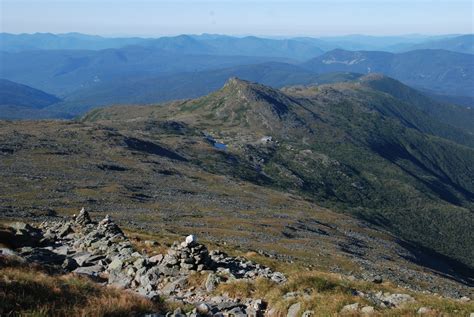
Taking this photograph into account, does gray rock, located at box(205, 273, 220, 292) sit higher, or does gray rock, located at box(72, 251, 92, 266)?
gray rock, located at box(205, 273, 220, 292)

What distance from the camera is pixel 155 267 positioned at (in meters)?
29.2

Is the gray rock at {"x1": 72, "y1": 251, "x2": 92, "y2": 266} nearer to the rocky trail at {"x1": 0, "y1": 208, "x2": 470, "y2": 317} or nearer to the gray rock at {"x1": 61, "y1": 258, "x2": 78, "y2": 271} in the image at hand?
the rocky trail at {"x1": 0, "y1": 208, "x2": 470, "y2": 317}

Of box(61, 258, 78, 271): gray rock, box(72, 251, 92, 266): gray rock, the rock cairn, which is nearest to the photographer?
the rock cairn

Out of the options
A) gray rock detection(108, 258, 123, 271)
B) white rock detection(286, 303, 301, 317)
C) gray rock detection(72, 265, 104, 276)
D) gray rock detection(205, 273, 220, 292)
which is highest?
white rock detection(286, 303, 301, 317)

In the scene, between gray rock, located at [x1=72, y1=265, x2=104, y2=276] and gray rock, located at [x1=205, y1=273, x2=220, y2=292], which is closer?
gray rock, located at [x1=205, y1=273, x2=220, y2=292]

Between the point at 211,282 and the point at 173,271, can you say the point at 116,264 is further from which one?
the point at 211,282

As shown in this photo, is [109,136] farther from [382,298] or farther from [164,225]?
[382,298]

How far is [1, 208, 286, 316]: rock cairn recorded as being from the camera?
24.0m

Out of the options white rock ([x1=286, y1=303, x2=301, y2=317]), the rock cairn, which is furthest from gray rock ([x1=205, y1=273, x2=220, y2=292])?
white rock ([x1=286, y1=303, x2=301, y2=317])

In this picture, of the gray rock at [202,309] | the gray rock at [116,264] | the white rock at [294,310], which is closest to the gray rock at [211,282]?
the gray rock at [202,309]

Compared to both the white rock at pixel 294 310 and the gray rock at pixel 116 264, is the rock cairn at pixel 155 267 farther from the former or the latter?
the white rock at pixel 294 310

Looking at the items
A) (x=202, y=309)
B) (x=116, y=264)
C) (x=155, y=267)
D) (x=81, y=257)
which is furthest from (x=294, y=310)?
(x=81, y=257)

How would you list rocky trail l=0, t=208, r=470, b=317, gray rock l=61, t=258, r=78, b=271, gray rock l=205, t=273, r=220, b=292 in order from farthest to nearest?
gray rock l=61, t=258, r=78, b=271
gray rock l=205, t=273, r=220, b=292
rocky trail l=0, t=208, r=470, b=317

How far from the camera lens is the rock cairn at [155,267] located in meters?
24.0
